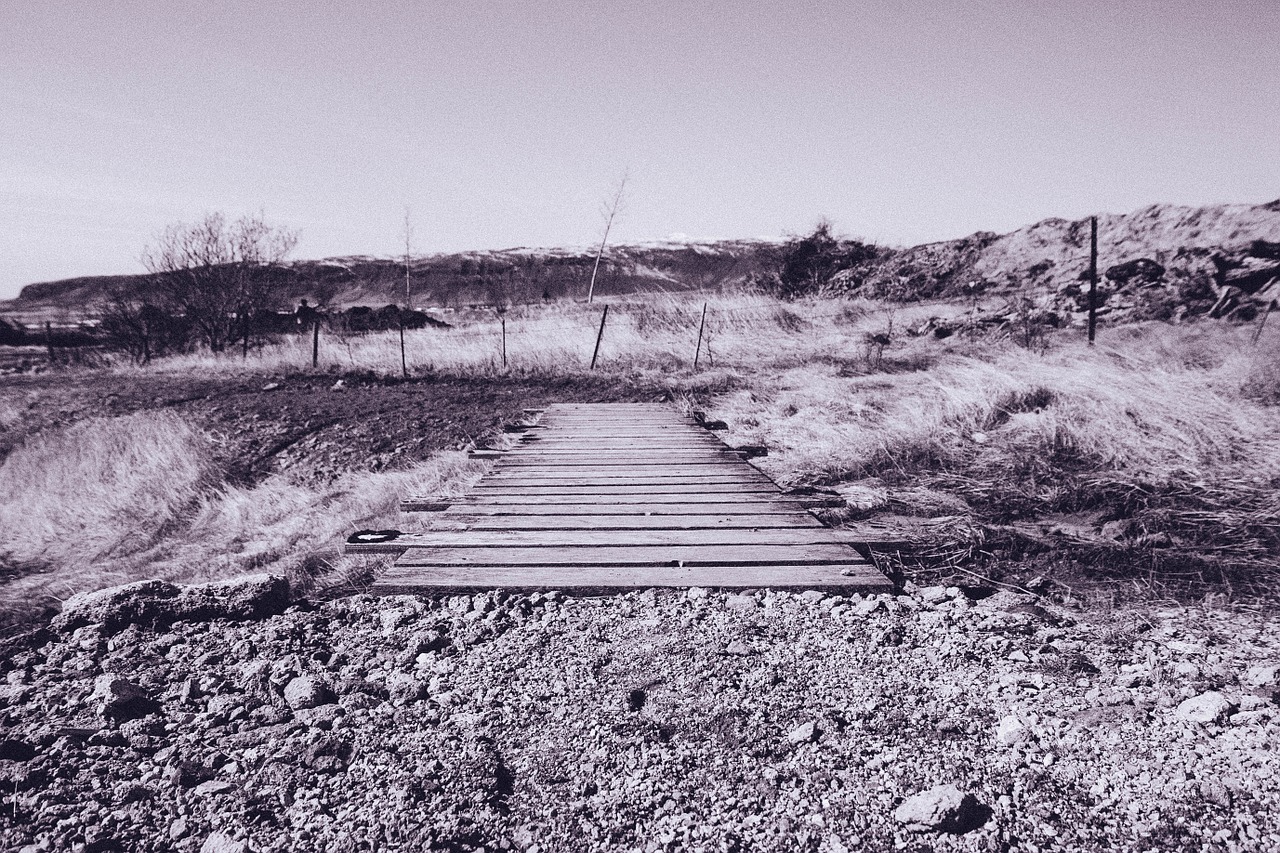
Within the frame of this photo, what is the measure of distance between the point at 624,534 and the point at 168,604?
69.1 inches

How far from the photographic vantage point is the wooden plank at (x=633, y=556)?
2846mm

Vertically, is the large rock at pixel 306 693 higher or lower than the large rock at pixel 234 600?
lower

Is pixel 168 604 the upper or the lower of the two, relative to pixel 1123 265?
lower

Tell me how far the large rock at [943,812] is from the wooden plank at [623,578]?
1123 mm

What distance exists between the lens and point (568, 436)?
587 centimetres

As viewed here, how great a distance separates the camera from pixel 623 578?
2682mm

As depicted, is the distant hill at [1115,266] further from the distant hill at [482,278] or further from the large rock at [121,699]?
the distant hill at [482,278]

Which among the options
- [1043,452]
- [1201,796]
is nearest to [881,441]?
[1043,452]

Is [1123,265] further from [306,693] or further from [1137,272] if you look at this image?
[306,693]

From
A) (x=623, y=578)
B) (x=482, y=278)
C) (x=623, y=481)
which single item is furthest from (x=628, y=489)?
(x=482, y=278)

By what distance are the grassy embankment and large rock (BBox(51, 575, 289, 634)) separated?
1.57ft

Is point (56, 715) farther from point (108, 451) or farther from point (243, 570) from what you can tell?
point (108, 451)

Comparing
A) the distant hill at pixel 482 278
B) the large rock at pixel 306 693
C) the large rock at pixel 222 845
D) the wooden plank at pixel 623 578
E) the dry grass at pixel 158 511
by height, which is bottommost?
the dry grass at pixel 158 511

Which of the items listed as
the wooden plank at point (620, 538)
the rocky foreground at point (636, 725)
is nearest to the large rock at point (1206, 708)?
the rocky foreground at point (636, 725)
